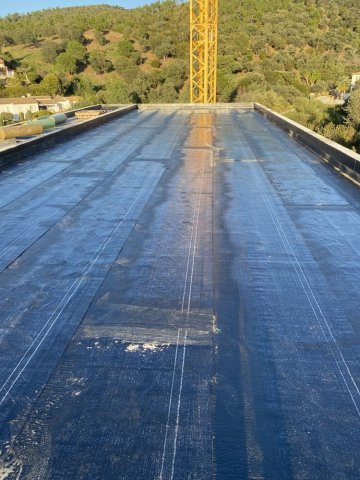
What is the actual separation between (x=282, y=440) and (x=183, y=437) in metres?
0.43

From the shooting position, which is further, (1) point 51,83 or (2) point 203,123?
(1) point 51,83

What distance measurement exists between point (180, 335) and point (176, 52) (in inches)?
2092

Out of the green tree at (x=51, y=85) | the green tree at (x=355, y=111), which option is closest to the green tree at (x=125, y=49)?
the green tree at (x=51, y=85)

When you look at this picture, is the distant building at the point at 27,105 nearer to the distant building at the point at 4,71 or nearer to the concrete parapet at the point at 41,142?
the distant building at the point at 4,71

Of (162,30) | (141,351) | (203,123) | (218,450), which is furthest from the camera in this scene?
(162,30)

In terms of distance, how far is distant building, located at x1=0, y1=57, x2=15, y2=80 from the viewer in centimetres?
4688

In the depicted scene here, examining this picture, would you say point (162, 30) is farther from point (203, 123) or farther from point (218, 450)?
point (218, 450)

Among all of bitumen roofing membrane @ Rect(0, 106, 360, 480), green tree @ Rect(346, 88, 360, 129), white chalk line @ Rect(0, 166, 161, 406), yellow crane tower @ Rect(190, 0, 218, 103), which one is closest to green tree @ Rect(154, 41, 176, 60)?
yellow crane tower @ Rect(190, 0, 218, 103)

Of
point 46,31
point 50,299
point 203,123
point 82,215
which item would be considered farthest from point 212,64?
point 46,31

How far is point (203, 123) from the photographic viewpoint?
1268 centimetres

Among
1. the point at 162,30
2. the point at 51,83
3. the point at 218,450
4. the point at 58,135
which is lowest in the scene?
the point at 218,450

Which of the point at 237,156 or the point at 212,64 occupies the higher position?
the point at 212,64

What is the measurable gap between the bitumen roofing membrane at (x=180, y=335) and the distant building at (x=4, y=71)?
49.8 meters

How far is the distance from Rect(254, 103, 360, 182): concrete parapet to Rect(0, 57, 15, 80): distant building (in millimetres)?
46414
